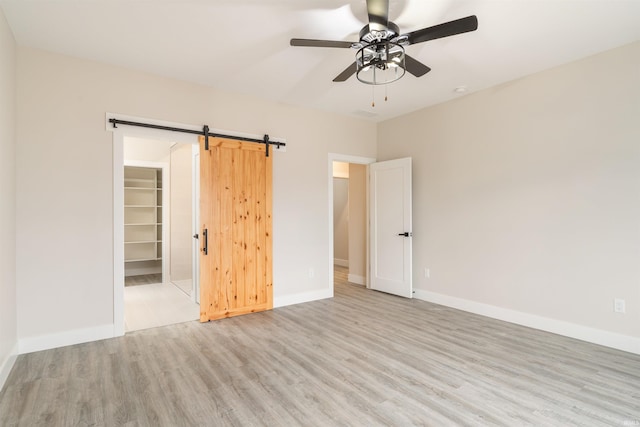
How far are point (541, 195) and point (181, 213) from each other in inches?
213

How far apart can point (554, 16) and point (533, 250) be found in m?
2.36

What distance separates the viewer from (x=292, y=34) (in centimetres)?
293

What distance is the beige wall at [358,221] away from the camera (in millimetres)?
6000

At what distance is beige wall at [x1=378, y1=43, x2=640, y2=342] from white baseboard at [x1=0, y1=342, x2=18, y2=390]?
4.66 metres

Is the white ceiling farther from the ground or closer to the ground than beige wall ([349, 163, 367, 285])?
farther from the ground

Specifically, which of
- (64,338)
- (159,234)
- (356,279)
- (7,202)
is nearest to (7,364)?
(64,338)

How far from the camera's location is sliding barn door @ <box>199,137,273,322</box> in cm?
404

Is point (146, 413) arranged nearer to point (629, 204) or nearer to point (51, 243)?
point (51, 243)

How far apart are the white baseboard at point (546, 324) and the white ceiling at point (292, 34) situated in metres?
2.76

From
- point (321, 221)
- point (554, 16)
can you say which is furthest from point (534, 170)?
point (321, 221)

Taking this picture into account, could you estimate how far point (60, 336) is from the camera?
3221mm

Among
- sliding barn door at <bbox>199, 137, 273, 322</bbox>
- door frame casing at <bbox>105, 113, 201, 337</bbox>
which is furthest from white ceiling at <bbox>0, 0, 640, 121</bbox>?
sliding barn door at <bbox>199, 137, 273, 322</bbox>

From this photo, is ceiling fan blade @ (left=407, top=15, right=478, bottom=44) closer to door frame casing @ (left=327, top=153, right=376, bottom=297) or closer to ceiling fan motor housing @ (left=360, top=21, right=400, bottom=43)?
ceiling fan motor housing @ (left=360, top=21, right=400, bottom=43)

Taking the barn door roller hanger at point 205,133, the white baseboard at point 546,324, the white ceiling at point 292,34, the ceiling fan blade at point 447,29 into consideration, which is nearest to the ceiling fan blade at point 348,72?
the white ceiling at point 292,34
